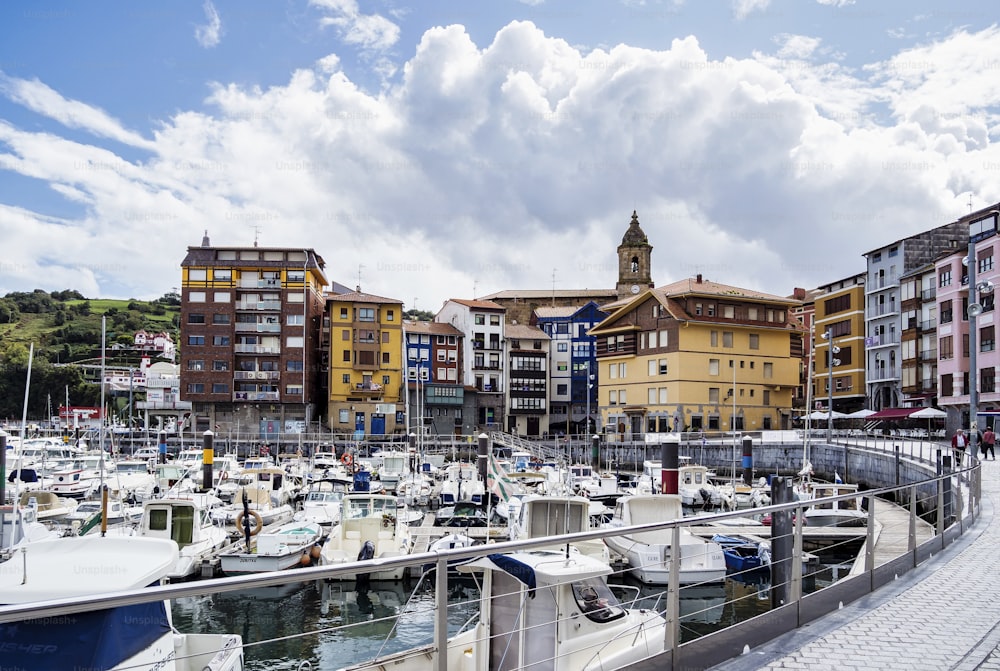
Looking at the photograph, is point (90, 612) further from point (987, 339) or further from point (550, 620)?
point (987, 339)

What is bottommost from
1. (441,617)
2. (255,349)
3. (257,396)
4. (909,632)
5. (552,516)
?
(552,516)

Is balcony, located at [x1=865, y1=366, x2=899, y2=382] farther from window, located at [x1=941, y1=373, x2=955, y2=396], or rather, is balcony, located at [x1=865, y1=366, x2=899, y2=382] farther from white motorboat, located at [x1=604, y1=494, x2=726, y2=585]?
white motorboat, located at [x1=604, y1=494, x2=726, y2=585]

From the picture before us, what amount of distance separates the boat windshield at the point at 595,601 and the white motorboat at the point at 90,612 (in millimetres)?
3943

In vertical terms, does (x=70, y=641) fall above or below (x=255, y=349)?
below

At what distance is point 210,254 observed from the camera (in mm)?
84812

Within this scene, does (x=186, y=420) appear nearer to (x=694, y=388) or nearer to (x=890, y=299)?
(x=694, y=388)

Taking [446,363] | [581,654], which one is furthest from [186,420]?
[581,654]

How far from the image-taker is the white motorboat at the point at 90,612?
7754 millimetres

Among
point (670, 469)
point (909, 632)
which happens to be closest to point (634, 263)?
point (670, 469)

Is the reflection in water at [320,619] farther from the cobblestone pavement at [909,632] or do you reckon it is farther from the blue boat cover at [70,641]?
the cobblestone pavement at [909,632]

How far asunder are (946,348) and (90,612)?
65.3m

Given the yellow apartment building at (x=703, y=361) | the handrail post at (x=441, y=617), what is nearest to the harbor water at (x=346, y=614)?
the handrail post at (x=441, y=617)

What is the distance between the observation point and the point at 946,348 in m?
62.3

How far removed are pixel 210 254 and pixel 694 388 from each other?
161ft
